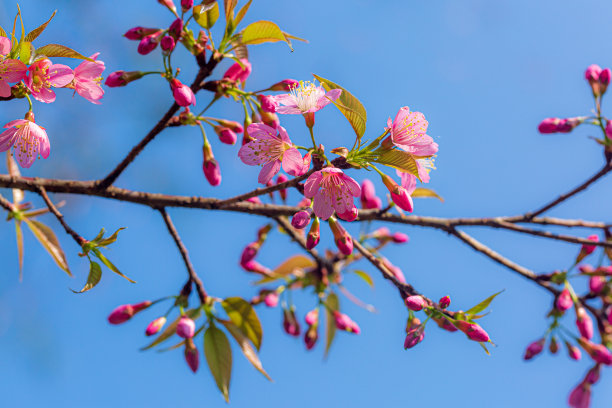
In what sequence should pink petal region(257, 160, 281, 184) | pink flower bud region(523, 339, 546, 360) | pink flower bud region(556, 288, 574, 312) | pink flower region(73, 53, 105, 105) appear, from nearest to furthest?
pink petal region(257, 160, 281, 184), pink flower region(73, 53, 105, 105), pink flower bud region(556, 288, 574, 312), pink flower bud region(523, 339, 546, 360)

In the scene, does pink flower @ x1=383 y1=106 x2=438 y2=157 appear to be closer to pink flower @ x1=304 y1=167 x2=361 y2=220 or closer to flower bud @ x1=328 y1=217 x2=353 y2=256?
pink flower @ x1=304 y1=167 x2=361 y2=220

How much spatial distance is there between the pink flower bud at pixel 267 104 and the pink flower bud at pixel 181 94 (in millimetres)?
274

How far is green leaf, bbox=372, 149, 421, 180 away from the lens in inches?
59.3

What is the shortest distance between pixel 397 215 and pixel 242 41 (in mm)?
917

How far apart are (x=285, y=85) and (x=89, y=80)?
703 mm

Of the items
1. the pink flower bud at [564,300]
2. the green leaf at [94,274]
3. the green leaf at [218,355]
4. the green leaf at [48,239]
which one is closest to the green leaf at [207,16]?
the green leaf at [94,274]

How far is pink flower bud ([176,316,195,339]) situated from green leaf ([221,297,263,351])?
7.5 inches

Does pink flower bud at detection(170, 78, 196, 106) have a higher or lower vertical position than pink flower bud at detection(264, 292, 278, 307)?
higher

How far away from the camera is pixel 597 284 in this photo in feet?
8.96

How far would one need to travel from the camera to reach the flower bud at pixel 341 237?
179cm

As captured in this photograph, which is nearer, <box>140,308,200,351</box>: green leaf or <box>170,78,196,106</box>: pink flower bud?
<box>170,78,196,106</box>: pink flower bud

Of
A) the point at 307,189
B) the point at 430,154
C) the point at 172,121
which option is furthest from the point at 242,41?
the point at 430,154

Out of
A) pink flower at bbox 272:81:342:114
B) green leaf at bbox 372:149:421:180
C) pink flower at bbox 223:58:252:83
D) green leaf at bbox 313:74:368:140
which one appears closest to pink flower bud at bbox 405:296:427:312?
green leaf at bbox 372:149:421:180

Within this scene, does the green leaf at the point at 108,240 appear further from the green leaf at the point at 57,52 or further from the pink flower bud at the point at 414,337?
the pink flower bud at the point at 414,337
